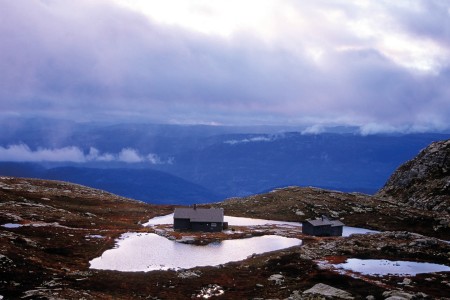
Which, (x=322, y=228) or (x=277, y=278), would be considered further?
(x=322, y=228)

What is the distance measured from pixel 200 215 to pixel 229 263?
3628 cm

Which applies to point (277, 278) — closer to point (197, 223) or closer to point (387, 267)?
point (387, 267)

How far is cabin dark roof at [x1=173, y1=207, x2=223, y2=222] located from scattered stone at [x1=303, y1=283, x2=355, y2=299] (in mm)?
52236

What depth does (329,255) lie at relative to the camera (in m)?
76.2

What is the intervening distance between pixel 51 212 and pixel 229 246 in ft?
149

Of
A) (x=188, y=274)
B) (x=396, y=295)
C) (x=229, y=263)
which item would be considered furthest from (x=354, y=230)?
(x=396, y=295)

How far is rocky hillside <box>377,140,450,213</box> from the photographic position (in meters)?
150

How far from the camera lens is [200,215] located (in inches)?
4208

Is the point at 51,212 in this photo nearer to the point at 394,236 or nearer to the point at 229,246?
the point at 229,246

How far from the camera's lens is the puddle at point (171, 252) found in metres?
67.7

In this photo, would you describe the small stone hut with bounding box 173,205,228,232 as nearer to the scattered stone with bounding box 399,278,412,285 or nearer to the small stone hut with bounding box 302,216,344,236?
the small stone hut with bounding box 302,216,344,236

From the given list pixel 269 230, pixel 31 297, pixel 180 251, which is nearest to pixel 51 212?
pixel 180 251

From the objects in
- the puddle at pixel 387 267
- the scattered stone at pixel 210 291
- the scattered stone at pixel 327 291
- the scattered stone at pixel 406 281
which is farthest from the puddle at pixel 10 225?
the scattered stone at pixel 406 281

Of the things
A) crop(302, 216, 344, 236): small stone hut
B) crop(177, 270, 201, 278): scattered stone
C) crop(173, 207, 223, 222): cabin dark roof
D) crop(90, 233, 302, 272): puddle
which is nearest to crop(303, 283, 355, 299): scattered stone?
crop(177, 270, 201, 278): scattered stone
